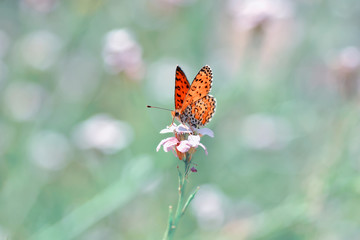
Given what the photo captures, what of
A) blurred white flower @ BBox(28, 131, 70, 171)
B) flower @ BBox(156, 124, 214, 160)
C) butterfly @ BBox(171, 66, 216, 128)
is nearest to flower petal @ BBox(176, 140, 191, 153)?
flower @ BBox(156, 124, 214, 160)

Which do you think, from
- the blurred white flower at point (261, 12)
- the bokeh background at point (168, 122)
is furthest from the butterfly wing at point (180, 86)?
the blurred white flower at point (261, 12)

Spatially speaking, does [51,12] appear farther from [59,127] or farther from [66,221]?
[66,221]

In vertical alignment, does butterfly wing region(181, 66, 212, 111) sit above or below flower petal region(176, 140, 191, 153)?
above

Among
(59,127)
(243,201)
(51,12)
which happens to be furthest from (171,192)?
(51,12)

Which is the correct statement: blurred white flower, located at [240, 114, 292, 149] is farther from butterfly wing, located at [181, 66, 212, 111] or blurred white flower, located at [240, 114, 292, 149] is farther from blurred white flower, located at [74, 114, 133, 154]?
butterfly wing, located at [181, 66, 212, 111]

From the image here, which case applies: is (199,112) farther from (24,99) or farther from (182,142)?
(24,99)

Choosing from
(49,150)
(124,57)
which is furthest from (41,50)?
(124,57)
